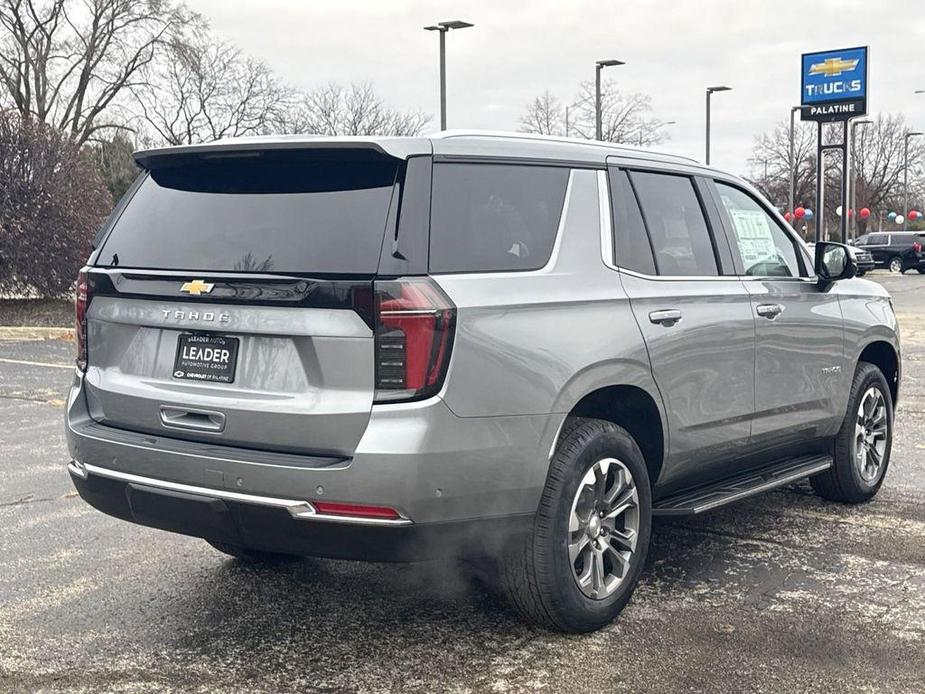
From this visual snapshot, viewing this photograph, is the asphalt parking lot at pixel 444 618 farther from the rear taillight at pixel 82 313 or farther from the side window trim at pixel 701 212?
the side window trim at pixel 701 212

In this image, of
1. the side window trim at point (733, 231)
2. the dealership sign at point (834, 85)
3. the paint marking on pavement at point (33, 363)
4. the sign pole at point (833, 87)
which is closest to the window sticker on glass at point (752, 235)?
the side window trim at point (733, 231)

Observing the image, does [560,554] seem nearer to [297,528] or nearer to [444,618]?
[444,618]

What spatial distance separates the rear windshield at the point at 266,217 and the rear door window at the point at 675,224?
1.42 meters

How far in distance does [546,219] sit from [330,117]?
48.7m

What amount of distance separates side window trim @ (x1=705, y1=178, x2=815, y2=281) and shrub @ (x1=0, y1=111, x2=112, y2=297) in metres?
14.6

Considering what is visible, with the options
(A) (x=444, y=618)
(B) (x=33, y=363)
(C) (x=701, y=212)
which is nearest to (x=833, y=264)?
(C) (x=701, y=212)

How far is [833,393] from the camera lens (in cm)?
574

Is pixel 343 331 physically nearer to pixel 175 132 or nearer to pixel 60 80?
pixel 60 80

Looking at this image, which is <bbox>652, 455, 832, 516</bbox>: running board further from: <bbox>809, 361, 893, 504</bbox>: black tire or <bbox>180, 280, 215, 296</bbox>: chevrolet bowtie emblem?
<bbox>180, 280, 215, 296</bbox>: chevrolet bowtie emblem

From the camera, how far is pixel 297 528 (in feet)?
11.7

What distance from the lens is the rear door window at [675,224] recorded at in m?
4.68

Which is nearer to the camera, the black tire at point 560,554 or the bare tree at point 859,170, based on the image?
the black tire at point 560,554

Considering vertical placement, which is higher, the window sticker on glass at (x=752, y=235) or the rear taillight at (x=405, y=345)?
the window sticker on glass at (x=752, y=235)

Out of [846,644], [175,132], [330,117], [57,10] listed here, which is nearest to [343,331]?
[846,644]
